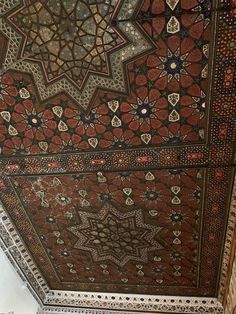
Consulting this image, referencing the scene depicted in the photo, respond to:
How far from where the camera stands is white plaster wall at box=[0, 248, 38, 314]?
4.18m

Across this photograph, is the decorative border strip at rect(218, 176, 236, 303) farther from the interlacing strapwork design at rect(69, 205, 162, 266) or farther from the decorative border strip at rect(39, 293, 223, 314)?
the interlacing strapwork design at rect(69, 205, 162, 266)

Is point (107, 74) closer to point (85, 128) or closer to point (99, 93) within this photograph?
point (99, 93)

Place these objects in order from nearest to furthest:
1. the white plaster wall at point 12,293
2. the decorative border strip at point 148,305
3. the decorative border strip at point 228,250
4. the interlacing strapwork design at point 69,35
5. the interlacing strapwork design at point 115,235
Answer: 1. the interlacing strapwork design at point 69,35
2. the decorative border strip at point 228,250
3. the interlacing strapwork design at point 115,235
4. the white plaster wall at point 12,293
5. the decorative border strip at point 148,305

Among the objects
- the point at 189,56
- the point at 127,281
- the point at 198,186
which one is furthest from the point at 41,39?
the point at 127,281

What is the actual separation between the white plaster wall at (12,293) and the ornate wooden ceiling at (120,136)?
0.16 meters

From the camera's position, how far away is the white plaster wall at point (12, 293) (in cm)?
418

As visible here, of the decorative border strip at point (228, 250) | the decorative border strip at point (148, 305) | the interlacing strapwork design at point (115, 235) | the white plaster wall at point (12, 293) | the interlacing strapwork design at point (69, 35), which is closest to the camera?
the interlacing strapwork design at point (69, 35)

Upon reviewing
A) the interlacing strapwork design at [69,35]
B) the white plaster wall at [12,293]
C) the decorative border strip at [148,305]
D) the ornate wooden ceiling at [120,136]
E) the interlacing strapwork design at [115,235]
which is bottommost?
the decorative border strip at [148,305]

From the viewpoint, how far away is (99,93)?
8.73 feet

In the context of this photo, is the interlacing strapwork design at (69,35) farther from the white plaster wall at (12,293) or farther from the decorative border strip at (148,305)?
the decorative border strip at (148,305)

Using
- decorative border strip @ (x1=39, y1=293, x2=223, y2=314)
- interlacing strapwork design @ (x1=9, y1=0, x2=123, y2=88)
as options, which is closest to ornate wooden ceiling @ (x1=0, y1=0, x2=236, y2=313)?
interlacing strapwork design @ (x1=9, y1=0, x2=123, y2=88)

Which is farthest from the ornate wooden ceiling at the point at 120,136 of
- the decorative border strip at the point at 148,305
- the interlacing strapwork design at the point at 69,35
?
the decorative border strip at the point at 148,305

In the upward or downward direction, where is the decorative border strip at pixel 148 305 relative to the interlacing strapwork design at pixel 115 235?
downward

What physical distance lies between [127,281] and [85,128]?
2626 mm
